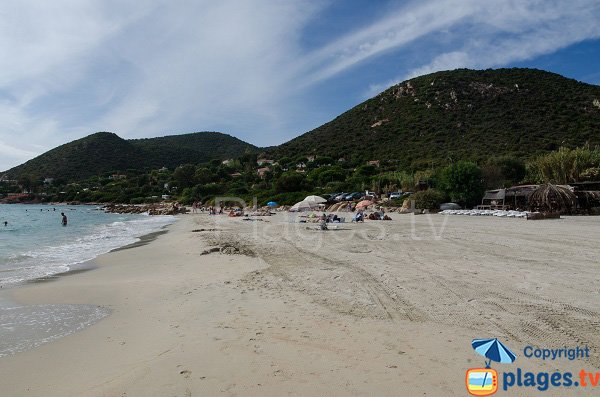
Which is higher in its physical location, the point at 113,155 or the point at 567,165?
the point at 113,155

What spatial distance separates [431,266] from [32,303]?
7727 millimetres

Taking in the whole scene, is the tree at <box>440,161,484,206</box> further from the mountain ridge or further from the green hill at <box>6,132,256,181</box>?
the green hill at <box>6,132,256,181</box>

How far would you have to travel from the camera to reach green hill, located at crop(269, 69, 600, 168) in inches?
2259

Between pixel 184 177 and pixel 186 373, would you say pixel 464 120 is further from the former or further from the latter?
pixel 186 373

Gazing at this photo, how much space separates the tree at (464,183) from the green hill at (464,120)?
2153 cm

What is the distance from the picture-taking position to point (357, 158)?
66750mm

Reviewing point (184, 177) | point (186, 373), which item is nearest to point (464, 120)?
point (184, 177)

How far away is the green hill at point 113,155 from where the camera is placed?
107188 millimetres

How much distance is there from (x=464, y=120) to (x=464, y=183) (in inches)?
1757

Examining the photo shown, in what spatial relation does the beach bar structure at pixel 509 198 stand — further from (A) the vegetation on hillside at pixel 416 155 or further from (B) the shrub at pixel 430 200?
(B) the shrub at pixel 430 200

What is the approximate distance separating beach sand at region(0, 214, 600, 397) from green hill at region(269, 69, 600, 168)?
46.1 m

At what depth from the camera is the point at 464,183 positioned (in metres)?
29.1

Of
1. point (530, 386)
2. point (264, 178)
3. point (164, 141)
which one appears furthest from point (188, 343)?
point (164, 141)

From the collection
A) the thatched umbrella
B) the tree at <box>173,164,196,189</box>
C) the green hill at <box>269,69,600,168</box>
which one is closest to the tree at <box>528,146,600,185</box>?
the thatched umbrella
